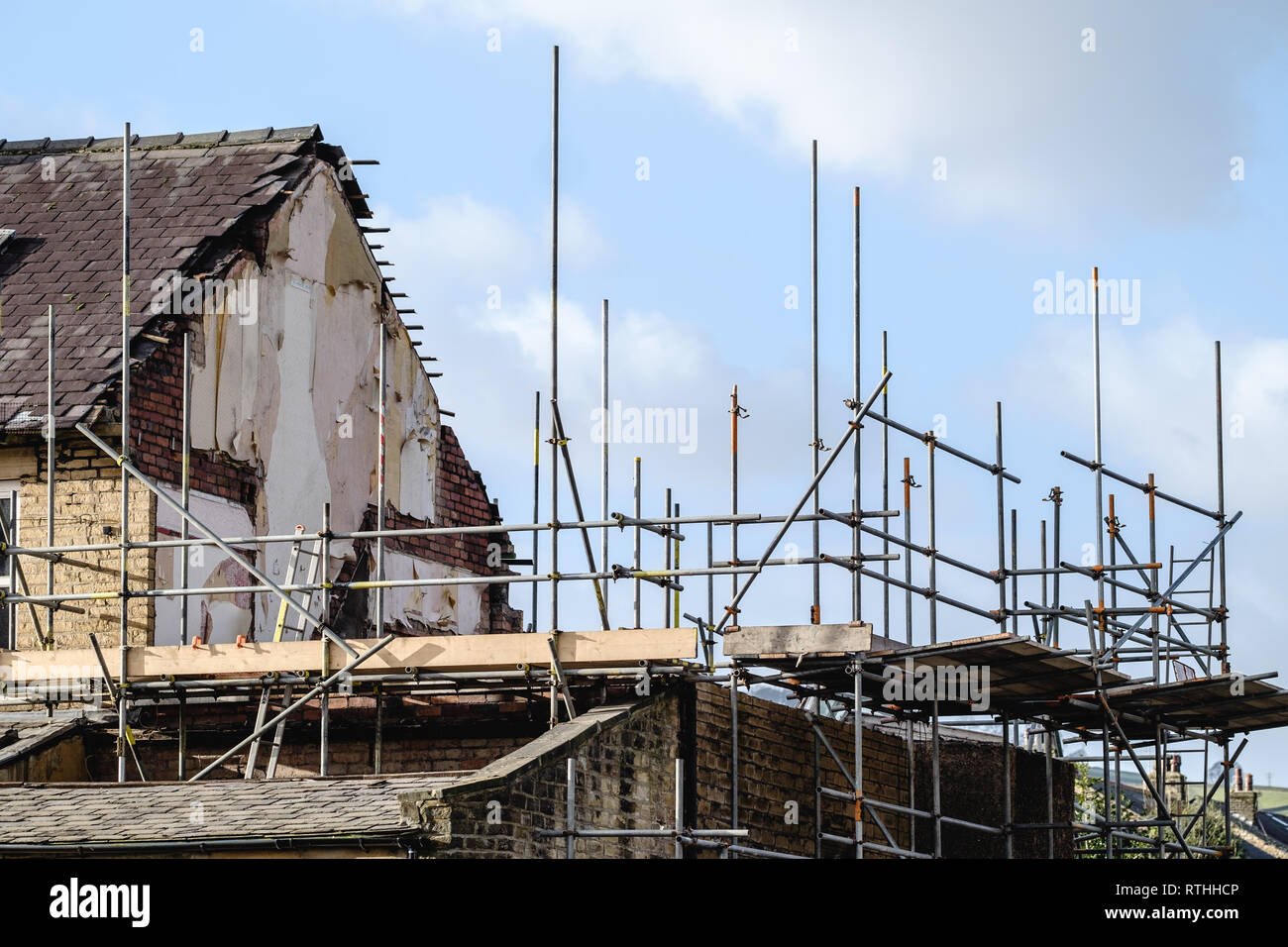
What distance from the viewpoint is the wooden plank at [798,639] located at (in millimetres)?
15852

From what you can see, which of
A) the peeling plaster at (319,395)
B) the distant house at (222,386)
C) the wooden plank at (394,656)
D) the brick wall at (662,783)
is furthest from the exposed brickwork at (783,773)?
the peeling plaster at (319,395)

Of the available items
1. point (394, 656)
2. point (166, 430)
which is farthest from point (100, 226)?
point (394, 656)

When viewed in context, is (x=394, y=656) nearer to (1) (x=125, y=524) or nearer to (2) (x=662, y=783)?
(2) (x=662, y=783)

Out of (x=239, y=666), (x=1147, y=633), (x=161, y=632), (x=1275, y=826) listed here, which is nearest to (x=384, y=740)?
(x=239, y=666)

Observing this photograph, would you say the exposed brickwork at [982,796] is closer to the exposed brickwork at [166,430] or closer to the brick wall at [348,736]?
the brick wall at [348,736]

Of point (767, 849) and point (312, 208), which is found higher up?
point (312, 208)

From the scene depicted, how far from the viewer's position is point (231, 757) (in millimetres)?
18047

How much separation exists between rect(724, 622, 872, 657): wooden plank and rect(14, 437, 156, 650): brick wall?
19.4ft

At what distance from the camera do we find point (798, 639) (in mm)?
16062

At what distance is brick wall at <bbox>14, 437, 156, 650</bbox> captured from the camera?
1892 cm

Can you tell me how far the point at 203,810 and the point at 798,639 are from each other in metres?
4.64

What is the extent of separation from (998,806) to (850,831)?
7.39ft
